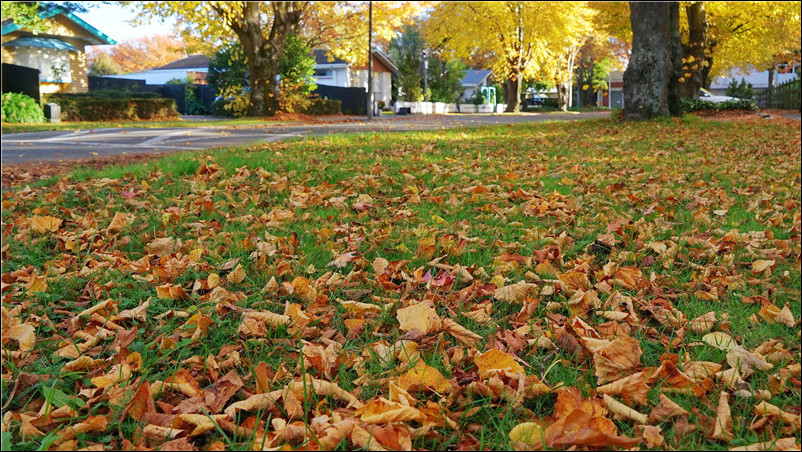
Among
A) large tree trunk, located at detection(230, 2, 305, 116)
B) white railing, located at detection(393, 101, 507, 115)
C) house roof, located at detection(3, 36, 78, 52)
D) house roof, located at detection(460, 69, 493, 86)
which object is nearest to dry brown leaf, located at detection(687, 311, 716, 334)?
large tree trunk, located at detection(230, 2, 305, 116)

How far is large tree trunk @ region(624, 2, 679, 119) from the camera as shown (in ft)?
48.4

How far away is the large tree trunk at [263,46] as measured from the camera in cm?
2348

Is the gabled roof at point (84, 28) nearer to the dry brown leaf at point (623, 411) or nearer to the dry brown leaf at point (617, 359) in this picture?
the dry brown leaf at point (617, 359)

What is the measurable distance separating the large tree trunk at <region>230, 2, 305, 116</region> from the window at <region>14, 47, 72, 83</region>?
11.8m

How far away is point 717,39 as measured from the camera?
29578 millimetres

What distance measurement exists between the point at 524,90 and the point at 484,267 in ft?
204

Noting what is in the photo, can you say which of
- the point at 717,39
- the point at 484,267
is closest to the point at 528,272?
the point at 484,267

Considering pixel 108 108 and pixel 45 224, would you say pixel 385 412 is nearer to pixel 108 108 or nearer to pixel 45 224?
pixel 45 224

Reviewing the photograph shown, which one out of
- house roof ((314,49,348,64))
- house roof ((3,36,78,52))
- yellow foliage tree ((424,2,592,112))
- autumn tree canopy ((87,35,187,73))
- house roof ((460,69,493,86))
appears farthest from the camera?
house roof ((460,69,493,86))

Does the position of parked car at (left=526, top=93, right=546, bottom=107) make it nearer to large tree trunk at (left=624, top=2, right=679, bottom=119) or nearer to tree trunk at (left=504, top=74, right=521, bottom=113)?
tree trunk at (left=504, top=74, right=521, bottom=113)

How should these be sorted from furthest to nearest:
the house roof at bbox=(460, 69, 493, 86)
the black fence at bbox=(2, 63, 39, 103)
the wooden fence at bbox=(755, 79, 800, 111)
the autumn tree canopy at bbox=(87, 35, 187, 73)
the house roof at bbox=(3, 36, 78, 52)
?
the house roof at bbox=(460, 69, 493, 86), the autumn tree canopy at bbox=(87, 35, 187, 73), the wooden fence at bbox=(755, 79, 800, 111), the house roof at bbox=(3, 36, 78, 52), the black fence at bbox=(2, 63, 39, 103)

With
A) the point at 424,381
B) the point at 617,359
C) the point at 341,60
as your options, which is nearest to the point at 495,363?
the point at 424,381

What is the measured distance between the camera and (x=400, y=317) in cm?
258

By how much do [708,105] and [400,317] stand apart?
76.9ft
